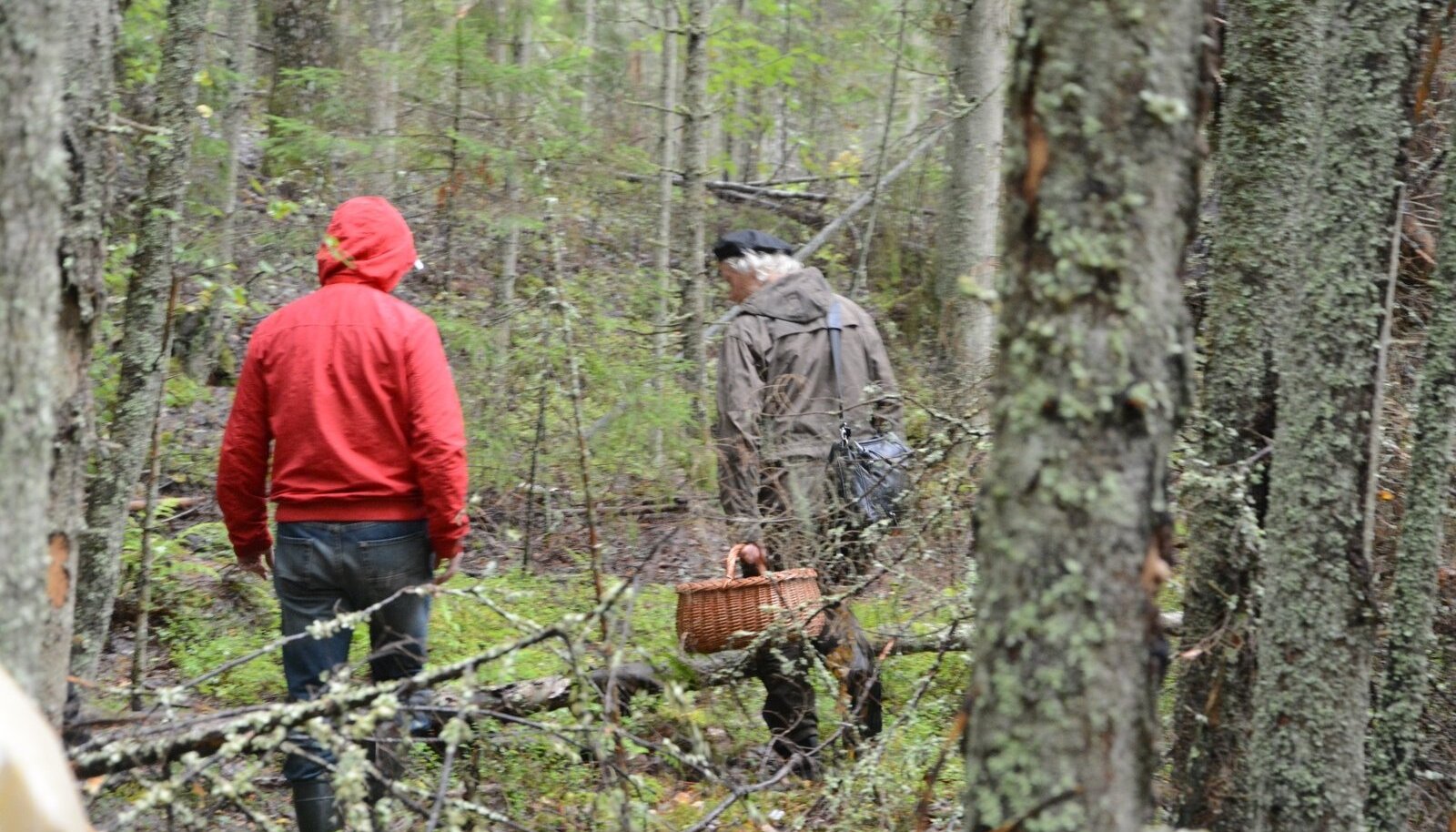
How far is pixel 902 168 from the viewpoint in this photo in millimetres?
12234

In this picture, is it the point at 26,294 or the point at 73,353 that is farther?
the point at 73,353

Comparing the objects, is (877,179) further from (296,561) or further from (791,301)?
(296,561)

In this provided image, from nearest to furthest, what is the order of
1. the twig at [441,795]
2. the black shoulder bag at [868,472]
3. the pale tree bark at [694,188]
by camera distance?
the twig at [441,795]
the black shoulder bag at [868,472]
the pale tree bark at [694,188]

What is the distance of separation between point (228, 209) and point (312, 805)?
532cm

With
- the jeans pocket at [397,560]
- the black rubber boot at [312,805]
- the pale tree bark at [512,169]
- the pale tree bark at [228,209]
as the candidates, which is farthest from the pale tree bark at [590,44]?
the black rubber boot at [312,805]

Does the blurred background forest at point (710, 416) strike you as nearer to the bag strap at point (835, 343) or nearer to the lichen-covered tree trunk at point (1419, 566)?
the lichen-covered tree trunk at point (1419, 566)

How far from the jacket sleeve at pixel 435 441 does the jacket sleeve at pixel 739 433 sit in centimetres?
160

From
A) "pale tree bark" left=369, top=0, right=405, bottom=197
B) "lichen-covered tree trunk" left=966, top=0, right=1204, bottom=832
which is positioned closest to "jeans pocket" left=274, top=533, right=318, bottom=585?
"lichen-covered tree trunk" left=966, top=0, right=1204, bottom=832

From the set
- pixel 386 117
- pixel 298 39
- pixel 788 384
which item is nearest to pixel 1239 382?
pixel 788 384

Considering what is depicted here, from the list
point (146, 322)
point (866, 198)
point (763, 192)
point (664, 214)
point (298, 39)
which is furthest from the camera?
point (763, 192)

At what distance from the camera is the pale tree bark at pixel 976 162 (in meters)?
9.12

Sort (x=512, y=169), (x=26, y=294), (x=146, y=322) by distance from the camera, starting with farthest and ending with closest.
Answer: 1. (x=512, y=169)
2. (x=146, y=322)
3. (x=26, y=294)

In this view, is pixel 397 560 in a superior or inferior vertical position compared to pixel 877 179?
inferior

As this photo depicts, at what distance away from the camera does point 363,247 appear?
14.3ft
